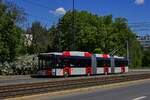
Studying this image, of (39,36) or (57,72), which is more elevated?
(39,36)

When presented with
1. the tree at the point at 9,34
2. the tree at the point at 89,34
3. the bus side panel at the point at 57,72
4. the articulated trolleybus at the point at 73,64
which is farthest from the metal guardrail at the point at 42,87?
the tree at the point at 89,34

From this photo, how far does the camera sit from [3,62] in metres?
62.3

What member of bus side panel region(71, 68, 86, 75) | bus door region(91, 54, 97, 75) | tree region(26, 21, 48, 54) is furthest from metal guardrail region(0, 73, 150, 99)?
tree region(26, 21, 48, 54)

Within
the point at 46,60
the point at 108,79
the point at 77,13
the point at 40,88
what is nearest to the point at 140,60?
the point at 77,13

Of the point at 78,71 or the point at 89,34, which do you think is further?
the point at 89,34

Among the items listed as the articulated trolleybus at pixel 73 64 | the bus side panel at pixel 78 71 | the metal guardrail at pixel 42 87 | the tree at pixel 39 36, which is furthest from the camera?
the tree at pixel 39 36

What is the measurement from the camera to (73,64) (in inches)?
2061

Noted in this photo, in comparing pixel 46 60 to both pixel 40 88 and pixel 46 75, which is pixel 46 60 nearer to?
pixel 46 75

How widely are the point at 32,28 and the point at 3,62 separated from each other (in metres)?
48.6

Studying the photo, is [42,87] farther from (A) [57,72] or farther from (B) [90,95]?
(A) [57,72]

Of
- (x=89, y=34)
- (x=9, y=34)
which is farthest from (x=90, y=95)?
(x=89, y=34)

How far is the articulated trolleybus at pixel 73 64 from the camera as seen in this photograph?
163ft

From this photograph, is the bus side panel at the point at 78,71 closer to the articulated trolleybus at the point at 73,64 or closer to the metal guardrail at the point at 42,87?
the articulated trolleybus at the point at 73,64

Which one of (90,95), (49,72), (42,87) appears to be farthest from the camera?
(49,72)
